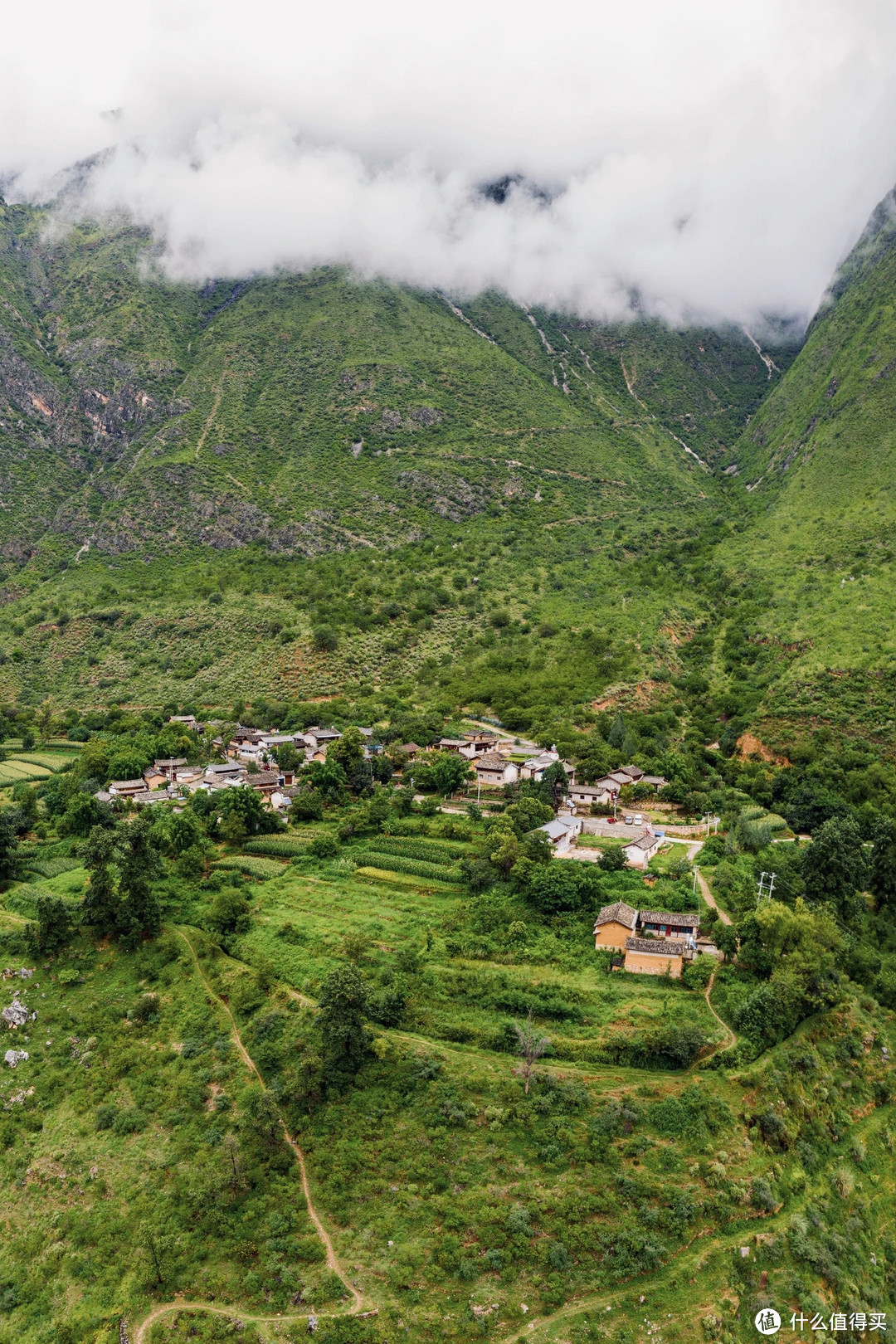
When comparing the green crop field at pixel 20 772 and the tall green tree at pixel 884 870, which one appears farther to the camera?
the green crop field at pixel 20 772

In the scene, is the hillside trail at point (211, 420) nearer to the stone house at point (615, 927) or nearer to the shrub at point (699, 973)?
the stone house at point (615, 927)

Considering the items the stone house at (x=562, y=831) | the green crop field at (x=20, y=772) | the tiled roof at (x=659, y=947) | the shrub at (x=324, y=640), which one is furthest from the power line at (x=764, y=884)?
the green crop field at (x=20, y=772)

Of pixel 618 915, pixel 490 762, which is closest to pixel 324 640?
pixel 490 762

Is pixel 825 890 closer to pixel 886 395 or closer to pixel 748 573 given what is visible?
pixel 748 573

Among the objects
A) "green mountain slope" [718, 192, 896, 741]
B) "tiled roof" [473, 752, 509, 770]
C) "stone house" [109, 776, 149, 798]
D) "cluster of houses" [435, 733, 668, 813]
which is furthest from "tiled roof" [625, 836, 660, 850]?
"stone house" [109, 776, 149, 798]

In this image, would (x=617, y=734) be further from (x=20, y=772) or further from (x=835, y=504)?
(x=835, y=504)

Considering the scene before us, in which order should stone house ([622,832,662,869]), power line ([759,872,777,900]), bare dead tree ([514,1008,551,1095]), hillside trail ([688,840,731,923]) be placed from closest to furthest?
bare dead tree ([514,1008,551,1095]) → hillside trail ([688,840,731,923]) → power line ([759,872,777,900]) → stone house ([622,832,662,869])

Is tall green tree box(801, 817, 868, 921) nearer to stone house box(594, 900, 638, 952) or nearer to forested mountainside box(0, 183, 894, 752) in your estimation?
stone house box(594, 900, 638, 952)

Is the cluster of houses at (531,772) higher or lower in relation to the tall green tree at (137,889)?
higher
